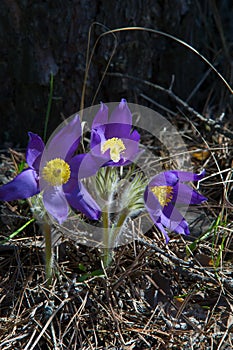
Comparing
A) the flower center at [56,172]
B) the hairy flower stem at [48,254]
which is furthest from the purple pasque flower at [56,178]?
the hairy flower stem at [48,254]

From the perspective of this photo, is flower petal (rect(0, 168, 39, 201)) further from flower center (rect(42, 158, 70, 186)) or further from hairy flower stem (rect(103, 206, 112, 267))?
hairy flower stem (rect(103, 206, 112, 267))

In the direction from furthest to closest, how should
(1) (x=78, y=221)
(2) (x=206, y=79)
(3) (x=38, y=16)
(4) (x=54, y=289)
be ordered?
(2) (x=206, y=79) → (3) (x=38, y=16) → (1) (x=78, y=221) → (4) (x=54, y=289)

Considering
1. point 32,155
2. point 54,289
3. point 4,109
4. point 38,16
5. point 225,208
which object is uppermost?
point 38,16

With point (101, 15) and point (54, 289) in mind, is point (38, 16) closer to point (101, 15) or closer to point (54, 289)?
point (101, 15)

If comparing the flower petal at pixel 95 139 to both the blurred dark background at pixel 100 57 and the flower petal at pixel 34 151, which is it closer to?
the flower petal at pixel 34 151

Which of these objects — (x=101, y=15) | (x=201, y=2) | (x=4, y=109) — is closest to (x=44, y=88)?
(x=4, y=109)

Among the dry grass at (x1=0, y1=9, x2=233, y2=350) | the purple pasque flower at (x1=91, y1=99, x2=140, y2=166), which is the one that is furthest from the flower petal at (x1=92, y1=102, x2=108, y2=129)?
the dry grass at (x1=0, y1=9, x2=233, y2=350)
